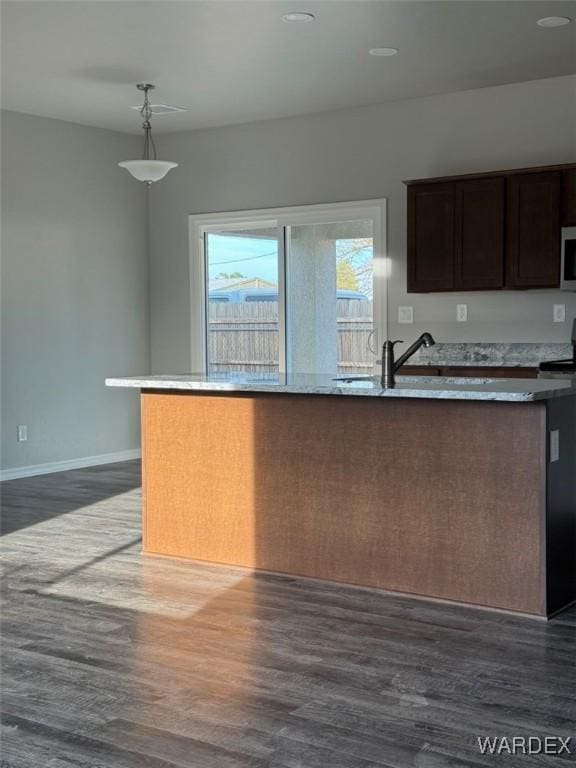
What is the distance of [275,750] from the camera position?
2.71 m

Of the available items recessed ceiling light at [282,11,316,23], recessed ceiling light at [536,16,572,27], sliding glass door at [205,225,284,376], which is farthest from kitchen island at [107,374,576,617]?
sliding glass door at [205,225,284,376]

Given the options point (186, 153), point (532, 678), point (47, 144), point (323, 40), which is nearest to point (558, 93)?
point (323, 40)

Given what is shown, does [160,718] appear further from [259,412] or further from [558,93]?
[558,93]

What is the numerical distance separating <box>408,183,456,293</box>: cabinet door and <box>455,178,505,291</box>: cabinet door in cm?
6

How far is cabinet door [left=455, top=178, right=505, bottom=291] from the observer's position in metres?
6.45

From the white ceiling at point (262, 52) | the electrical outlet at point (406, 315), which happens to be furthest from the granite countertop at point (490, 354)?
the white ceiling at point (262, 52)

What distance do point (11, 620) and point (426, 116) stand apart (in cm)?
476

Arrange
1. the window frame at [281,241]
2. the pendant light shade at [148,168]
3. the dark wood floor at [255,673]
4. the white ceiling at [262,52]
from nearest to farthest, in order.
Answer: the dark wood floor at [255,673] < the white ceiling at [262,52] < the pendant light shade at [148,168] < the window frame at [281,241]

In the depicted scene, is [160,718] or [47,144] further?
[47,144]

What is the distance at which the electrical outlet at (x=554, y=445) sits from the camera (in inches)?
152

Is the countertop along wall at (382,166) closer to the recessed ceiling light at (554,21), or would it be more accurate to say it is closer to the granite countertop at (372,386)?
the recessed ceiling light at (554,21)

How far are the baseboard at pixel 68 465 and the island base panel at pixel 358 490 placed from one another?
9.40ft

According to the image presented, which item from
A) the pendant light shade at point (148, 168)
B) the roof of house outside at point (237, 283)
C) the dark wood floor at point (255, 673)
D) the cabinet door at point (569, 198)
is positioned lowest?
the dark wood floor at point (255, 673)

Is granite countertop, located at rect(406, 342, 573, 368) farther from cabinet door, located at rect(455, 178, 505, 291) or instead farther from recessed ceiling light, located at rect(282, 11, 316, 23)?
recessed ceiling light, located at rect(282, 11, 316, 23)
